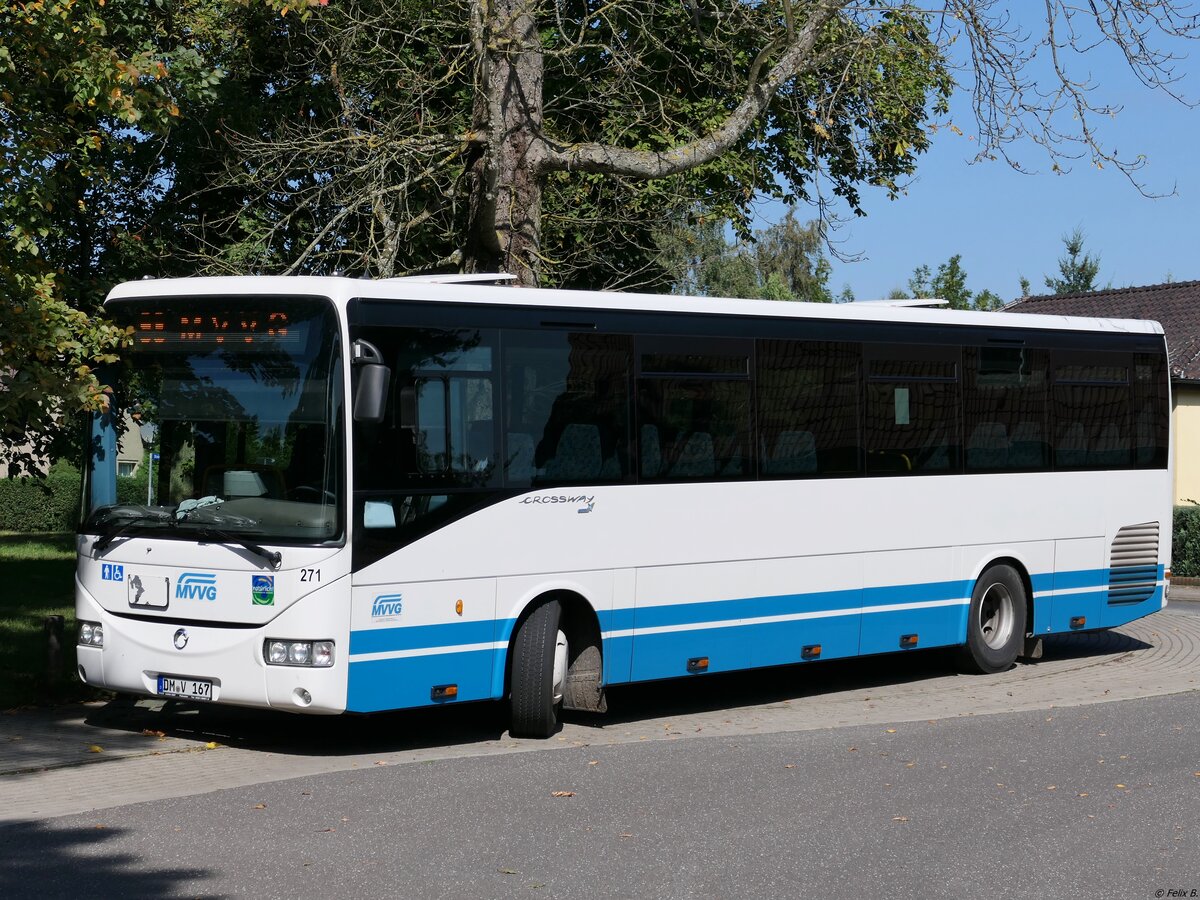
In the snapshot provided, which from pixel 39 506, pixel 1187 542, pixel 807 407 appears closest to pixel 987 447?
pixel 807 407

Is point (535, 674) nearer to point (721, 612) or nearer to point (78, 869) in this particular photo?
point (721, 612)

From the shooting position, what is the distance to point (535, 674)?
35.7 ft

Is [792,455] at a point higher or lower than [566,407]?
lower

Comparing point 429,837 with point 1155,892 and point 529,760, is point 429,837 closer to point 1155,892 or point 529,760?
point 529,760

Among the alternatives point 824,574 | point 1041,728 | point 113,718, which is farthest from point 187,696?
point 1041,728

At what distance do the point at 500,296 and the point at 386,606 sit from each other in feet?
7.66

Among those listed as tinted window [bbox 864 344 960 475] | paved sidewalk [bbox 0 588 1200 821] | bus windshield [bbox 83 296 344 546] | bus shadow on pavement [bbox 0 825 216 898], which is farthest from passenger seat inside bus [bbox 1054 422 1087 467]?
bus shadow on pavement [bbox 0 825 216 898]

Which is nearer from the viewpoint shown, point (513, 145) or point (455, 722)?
point (455, 722)

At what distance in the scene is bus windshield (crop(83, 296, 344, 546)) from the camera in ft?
32.7

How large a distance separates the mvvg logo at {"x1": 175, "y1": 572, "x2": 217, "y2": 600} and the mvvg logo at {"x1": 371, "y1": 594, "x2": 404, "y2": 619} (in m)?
1.02

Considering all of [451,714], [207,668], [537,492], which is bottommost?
[451,714]

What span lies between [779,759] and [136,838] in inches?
171

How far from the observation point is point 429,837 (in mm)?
7895

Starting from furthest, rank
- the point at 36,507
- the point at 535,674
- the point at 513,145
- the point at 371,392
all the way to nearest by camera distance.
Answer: the point at 36,507 < the point at 513,145 < the point at 535,674 < the point at 371,392
